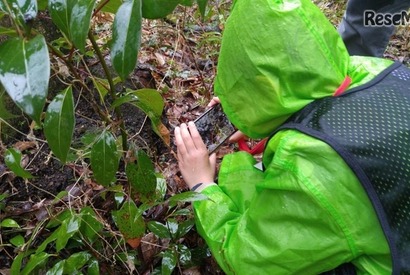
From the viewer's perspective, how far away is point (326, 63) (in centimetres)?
108

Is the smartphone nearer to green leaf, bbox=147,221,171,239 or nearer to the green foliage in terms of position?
the green foliage

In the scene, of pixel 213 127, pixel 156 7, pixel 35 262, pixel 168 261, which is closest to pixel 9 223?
pixel 35 262

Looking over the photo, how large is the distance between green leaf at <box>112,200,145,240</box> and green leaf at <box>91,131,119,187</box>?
190mm

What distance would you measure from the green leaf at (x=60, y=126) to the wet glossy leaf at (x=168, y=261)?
63cm

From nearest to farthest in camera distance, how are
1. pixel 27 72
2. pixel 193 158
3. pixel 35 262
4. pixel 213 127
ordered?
1. pixel 27 72
2. pixel 35 262
3. pixel 193 158
4. pixel 213 127

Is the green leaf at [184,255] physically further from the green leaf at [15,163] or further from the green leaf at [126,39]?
the green leaf at [126,39]

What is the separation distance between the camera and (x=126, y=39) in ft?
2.56

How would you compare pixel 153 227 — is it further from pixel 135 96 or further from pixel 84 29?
pixel 84 29

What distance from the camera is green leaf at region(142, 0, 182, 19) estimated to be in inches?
33.8

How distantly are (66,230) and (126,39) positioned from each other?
1.97 feet

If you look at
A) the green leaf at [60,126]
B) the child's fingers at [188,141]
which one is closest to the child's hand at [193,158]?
the child's fingers at [188,141]

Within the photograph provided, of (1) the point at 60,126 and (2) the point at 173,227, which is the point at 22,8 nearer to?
(1) the point at 60,126

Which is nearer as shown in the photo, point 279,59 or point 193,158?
point 279,59

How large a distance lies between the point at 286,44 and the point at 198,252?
766 mm
